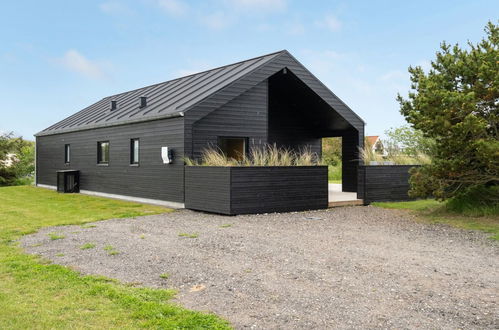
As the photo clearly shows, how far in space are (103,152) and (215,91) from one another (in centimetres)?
651

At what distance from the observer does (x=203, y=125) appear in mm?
11680

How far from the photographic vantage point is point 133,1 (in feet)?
52.1

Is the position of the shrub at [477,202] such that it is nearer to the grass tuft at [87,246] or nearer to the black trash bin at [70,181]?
the grass tuft at [87,246]

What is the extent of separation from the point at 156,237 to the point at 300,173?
4755 mm

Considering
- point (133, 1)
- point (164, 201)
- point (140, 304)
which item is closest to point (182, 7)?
point (133, 1)

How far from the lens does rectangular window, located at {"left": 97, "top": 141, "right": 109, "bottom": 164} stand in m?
15.8

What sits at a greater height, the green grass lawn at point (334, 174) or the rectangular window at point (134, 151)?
the rectangular window at point (134, 151)

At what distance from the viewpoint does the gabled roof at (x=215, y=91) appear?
38.3ft

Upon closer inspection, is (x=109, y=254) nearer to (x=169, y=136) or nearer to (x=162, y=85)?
(x=169, y=136)

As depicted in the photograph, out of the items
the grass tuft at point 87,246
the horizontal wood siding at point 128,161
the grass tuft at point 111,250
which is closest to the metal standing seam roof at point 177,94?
the horizontal wood siding at point 128,161

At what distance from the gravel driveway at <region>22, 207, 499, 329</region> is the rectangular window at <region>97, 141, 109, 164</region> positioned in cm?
707

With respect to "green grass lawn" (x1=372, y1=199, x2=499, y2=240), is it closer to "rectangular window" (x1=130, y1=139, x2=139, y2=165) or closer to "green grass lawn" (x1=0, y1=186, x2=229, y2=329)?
"green grass lawn" (x1=0, y1=186, x2=229, y2=329)

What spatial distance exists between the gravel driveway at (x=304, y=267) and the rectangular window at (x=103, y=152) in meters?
7.07

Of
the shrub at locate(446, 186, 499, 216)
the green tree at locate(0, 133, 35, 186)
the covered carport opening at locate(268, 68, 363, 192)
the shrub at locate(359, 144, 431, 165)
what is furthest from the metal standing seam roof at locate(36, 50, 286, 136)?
the green tree at locate(0, 133, 35, 186)
